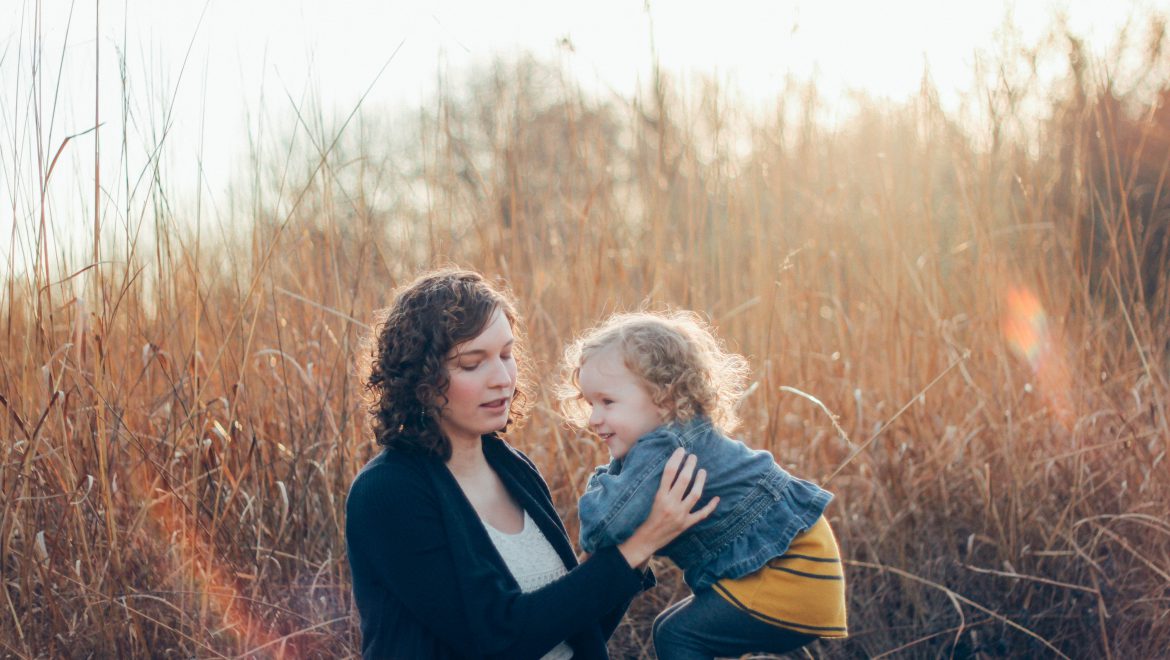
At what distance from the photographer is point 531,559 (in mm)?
2068

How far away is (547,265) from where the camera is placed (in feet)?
11.7

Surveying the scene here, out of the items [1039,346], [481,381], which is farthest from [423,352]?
[1039,346]

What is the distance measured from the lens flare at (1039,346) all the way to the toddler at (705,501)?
1522mm

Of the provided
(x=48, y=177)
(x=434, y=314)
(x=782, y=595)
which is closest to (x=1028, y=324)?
(x=782, y=595)

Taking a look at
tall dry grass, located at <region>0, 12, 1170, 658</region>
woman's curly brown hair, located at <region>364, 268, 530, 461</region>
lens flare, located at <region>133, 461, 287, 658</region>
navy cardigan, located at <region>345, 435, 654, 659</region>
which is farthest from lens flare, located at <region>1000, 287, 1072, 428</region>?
lens flare, located at <region>133, 461, 287, 658</region>

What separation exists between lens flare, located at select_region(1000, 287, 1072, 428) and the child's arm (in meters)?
1.73

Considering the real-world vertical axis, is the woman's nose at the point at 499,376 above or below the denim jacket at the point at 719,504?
above

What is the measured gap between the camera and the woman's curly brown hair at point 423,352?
1.95 m

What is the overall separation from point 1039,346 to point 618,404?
74.4 inches

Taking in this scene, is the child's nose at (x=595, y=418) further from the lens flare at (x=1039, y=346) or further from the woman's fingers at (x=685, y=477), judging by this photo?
the lens flare at (x=1039, y=346)

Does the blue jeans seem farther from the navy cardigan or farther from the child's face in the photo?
the child's face

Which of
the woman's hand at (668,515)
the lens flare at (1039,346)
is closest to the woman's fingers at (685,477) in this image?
the woman's hand at (668,515)

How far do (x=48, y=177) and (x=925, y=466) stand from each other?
240 centimetres

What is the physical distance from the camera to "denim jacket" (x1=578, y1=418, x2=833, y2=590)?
191 cm
